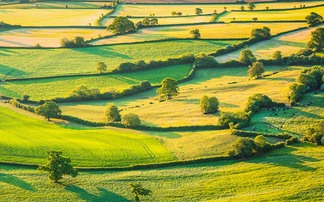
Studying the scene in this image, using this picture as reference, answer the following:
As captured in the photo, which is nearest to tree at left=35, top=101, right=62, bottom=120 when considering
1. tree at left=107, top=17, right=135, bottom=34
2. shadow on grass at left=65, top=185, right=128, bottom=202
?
shadow on grass at left=65, top=185, right=128, bottom=202

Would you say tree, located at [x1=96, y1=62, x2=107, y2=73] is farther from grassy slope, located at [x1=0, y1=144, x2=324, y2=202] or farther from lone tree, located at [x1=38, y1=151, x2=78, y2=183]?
lone tree, located at [x1=38, y1=151, x2=78, y2=183]

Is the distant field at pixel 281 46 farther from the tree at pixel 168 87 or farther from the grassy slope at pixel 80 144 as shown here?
the grassy slope at pixel 80 144

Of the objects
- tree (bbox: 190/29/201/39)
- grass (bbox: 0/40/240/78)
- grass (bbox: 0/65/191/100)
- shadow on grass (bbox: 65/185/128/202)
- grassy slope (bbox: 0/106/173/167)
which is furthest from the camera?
tree (bbox: 190/29/201/39)

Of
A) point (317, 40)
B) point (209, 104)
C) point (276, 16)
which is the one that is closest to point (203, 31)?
point (276, 16)

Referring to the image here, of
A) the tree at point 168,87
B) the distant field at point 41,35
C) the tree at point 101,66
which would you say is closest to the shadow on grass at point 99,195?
the tree at point 168,87

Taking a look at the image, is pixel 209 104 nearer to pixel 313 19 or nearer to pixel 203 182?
pixel 203 182

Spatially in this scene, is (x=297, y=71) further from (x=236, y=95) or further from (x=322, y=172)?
(x=322, y=172)
